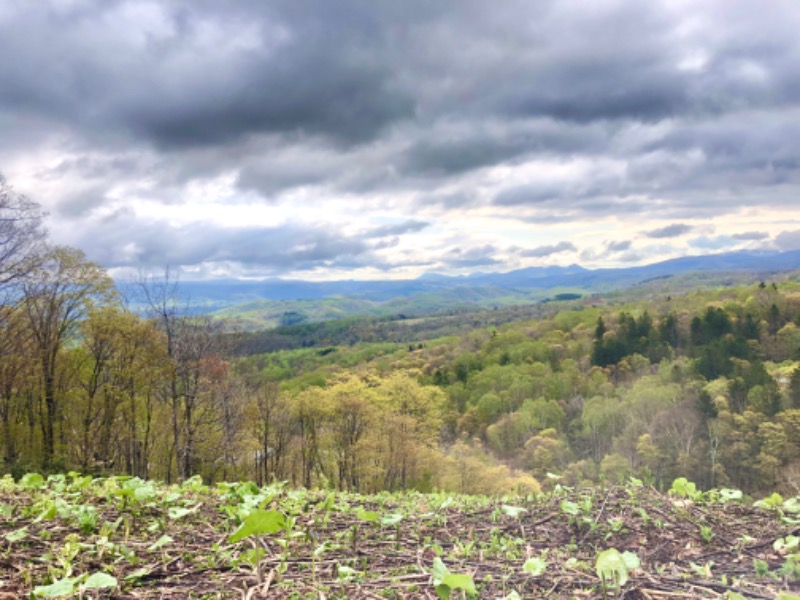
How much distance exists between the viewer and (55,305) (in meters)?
26.5

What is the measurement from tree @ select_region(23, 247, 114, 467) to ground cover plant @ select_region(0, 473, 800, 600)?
25.4 metres

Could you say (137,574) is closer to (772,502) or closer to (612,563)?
(612,563)

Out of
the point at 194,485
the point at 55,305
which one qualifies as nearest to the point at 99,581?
the point at 194,485

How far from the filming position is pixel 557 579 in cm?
313

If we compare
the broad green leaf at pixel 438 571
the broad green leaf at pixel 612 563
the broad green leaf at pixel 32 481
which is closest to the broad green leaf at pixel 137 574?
the broad green leaf at pixel 438 571

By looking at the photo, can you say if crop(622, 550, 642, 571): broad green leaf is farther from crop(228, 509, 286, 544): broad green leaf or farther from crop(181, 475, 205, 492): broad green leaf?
crop(181, 475, 205, 492): broad green leaf

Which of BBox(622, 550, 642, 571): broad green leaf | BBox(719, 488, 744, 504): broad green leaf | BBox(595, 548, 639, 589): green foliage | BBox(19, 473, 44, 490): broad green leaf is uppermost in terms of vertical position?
→ BBox(595, 548, 639, 589): green foliage

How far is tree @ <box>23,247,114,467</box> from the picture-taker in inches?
1015

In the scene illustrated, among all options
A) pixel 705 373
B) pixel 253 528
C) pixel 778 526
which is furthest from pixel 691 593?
pixel 705 373

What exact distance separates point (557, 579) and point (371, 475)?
40.1m

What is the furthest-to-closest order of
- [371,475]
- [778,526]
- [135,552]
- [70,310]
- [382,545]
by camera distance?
[371,475], [70,310], [778,526], [382,545], [135,552]

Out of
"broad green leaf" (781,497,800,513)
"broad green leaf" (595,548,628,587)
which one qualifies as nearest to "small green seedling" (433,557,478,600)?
"broad green leaf" (595,548,628,587)

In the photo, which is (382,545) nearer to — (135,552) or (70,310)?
(135,552)

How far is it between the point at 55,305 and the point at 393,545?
29.9m
